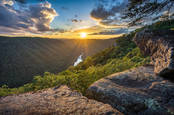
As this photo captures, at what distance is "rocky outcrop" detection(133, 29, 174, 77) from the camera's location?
9.43 ft

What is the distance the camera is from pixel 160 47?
3646mm

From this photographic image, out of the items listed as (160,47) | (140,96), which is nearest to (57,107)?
(140,96)

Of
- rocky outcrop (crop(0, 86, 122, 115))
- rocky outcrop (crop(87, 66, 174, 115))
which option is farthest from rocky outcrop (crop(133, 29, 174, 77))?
rocky outcrop (crop(0, 86, 122, 115))

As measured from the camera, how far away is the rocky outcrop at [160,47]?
9.43 ft

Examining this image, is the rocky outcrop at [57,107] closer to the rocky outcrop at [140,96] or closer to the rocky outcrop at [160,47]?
the rocky outcrop at [140,96]

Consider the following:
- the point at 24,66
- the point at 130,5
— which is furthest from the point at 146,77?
the point at 24,66

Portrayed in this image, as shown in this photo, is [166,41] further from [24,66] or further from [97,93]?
[24,66]

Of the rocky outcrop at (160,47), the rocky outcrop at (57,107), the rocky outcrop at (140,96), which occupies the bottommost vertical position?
the rocky outcrop at (57,107)

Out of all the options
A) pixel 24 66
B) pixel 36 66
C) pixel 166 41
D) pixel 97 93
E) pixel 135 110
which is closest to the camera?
pixel 135 110

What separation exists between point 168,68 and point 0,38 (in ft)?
615

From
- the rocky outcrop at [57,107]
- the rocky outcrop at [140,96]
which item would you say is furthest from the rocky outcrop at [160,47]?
the rocky outcrop at [57,107]

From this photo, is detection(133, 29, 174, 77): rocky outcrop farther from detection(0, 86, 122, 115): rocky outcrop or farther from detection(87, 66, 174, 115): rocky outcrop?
detection(0, 86, 122, 115): rocky outcrop

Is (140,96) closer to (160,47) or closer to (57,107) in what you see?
(57,107)

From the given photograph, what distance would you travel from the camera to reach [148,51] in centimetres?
462
